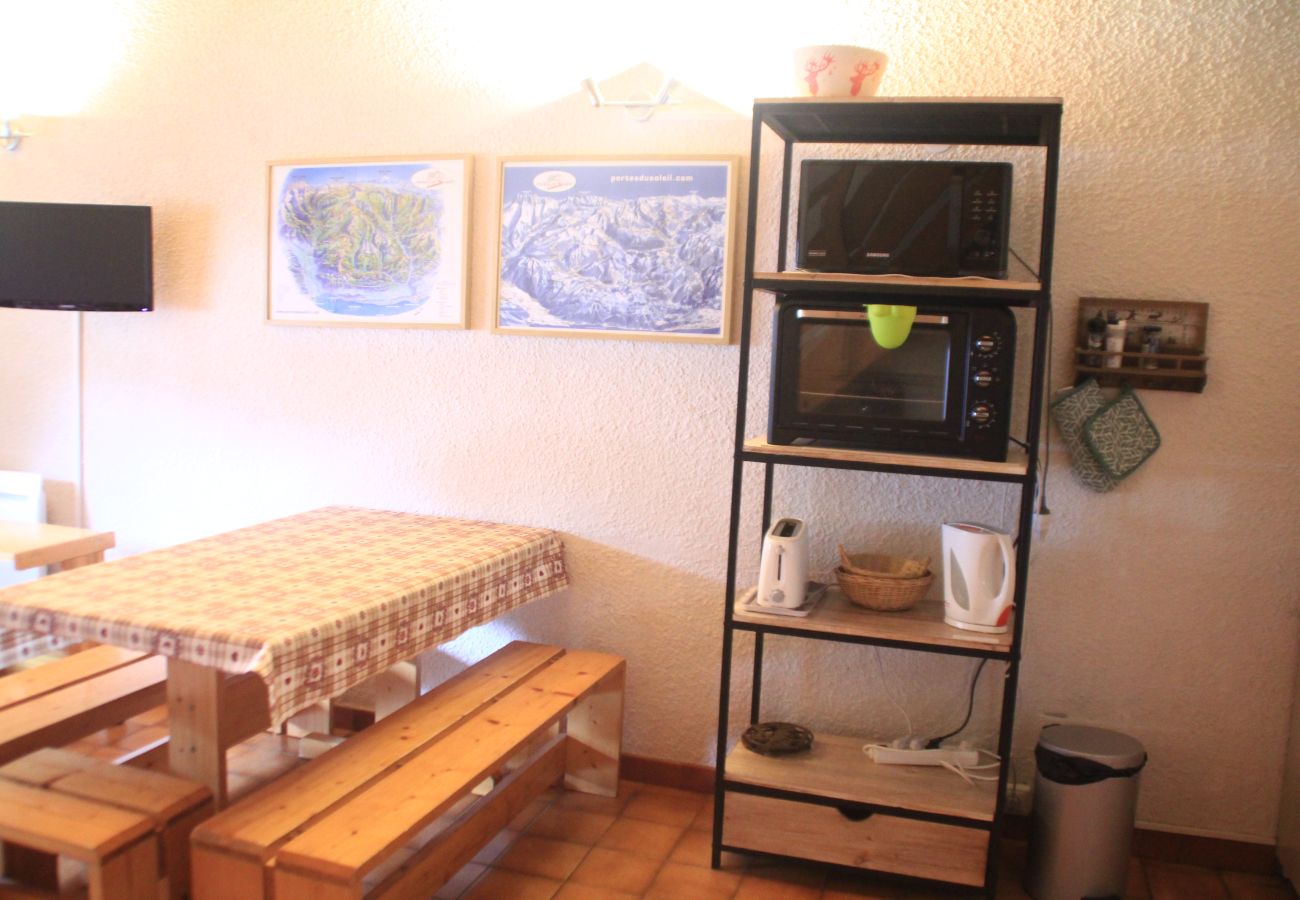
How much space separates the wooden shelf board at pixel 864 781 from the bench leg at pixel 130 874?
1.22 metres

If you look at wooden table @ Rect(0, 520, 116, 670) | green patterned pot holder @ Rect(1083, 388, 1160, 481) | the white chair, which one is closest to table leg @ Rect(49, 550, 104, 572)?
wooden table @ Rect(0, 520, 116, 670)

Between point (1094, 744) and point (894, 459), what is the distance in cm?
82

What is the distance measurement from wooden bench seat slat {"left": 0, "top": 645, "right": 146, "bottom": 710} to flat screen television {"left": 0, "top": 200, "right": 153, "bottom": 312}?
3.72 feet

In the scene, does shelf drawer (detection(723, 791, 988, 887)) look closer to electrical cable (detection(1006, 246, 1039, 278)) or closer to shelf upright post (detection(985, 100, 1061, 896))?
shelf upright post (detection(985, 100, 1061, 896))

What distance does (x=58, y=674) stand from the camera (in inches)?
102

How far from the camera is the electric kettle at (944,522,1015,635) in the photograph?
2309 mm

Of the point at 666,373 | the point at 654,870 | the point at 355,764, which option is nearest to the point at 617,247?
the point at 666,373

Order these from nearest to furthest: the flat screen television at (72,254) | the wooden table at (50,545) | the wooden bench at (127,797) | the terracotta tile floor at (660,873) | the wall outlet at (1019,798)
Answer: the wooden bench at (127,797), the terracotta tile floor at (660,873), the wall outlet at (1019,798), the wooden table at (50,545), the flat screen television at (72,254)

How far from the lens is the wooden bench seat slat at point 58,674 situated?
2457 millimetres

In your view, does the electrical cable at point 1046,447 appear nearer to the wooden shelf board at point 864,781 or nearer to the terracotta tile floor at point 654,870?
the wooden shelf board at point 864,781

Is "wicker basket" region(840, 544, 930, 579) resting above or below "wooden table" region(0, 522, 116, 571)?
above

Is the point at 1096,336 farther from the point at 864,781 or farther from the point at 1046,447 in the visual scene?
the point at 864,781

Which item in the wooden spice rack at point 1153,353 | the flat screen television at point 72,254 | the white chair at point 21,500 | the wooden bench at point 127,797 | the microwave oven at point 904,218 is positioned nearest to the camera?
the wooden bench at point 127,797

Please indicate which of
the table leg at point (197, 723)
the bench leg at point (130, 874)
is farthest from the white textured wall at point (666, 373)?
the bench leg at point (130, 874)
